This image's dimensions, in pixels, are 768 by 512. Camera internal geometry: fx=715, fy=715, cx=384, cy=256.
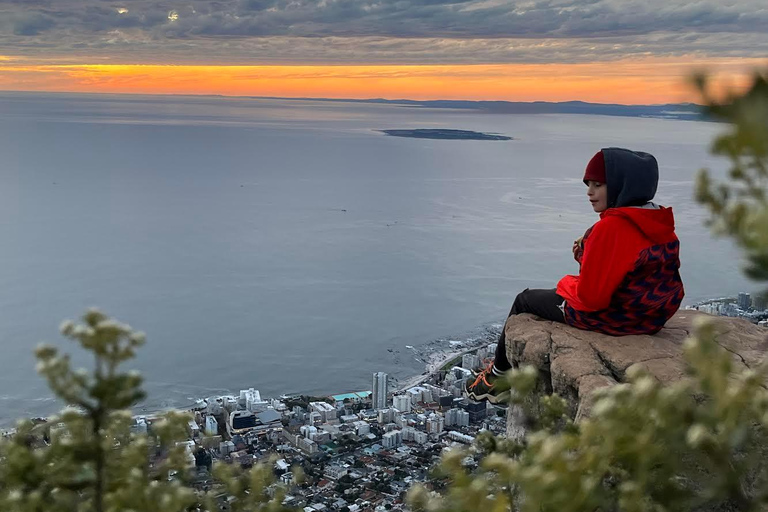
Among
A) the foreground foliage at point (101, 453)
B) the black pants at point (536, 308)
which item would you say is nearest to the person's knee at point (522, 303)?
Result: the black pants at point (536, 308)

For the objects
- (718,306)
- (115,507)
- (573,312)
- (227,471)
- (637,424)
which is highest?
(637,424)

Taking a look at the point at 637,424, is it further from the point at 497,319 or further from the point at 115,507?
the point at 497,319

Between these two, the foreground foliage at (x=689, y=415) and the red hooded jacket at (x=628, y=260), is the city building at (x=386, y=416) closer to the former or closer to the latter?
the red hooded jacket at (x=628, y=260)

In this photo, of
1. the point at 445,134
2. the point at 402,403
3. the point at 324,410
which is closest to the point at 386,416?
the point at 402,403

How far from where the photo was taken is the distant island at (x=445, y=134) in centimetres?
11069

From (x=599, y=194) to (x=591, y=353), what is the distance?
0.99 metres

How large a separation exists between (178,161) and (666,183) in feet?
171

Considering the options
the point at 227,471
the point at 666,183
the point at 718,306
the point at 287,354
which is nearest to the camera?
the point at 227,471

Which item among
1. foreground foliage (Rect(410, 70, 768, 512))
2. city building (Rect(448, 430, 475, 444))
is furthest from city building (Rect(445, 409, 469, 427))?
foreground foliage (Rect(410, 70, 768, 512))

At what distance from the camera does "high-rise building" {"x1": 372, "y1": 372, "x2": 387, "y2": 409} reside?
17.3m

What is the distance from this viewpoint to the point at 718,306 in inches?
726

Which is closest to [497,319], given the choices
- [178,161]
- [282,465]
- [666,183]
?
[282,465]

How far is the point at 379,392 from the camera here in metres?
17.9

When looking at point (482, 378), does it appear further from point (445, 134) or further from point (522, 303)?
point (445, 134)
